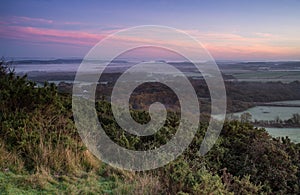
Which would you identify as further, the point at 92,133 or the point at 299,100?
the point at 299,100

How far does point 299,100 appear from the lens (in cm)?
1377

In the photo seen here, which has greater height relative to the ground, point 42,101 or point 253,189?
point 42,101

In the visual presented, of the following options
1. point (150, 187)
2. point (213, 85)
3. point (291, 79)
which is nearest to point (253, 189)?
point (150, 187)

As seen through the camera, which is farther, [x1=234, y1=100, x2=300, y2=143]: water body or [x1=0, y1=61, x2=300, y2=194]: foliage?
[x1=234, y1=100, x2=300, y2=143]: water body

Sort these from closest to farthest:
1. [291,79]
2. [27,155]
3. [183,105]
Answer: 1. [27,155]
2. [183,105]
3. [291,79]

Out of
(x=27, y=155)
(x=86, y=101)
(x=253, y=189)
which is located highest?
(x=86, y=101)

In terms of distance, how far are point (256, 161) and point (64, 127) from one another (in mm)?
3881

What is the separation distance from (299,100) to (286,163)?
27.3ft

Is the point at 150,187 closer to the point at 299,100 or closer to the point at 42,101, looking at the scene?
the point at 42,101

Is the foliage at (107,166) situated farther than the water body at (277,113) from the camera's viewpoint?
No

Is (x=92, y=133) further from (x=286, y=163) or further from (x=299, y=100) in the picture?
(x=299, y=100)

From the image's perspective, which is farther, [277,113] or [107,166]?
[277,113]

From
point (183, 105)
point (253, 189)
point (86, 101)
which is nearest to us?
point (253, 189)

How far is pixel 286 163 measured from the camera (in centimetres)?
637
